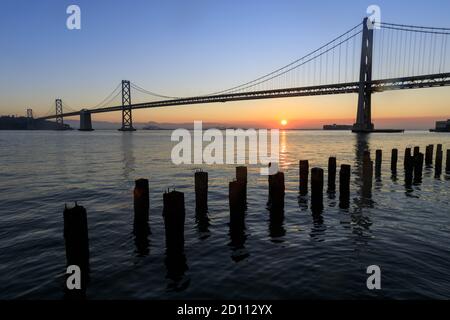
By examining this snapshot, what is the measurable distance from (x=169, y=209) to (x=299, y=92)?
79372 millimetres

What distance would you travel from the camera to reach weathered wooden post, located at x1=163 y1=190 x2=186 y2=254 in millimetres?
6794

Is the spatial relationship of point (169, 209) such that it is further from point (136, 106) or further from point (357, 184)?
point (136, 106)

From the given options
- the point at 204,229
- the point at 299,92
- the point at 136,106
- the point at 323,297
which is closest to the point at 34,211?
the point at 204,229

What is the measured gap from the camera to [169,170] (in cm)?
2284

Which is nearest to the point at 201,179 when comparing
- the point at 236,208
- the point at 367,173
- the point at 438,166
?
the point at 236,208

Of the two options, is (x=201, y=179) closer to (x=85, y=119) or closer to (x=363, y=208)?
(x=363, y=208)

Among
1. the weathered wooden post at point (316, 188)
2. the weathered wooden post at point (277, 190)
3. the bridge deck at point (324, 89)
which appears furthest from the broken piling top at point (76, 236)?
the bridge deck at point (324, 89)

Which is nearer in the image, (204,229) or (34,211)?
(204,229)

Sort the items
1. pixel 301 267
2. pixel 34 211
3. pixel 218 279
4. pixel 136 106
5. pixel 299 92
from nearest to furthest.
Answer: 1. pixel 218 279
2. pixel 301 267
3. pixel 34 211
4. pixel 299 92
5. pixel 136 106

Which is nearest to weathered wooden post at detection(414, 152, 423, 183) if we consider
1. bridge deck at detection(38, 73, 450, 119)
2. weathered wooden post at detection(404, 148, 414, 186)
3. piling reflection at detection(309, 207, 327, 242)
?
weathered wooden post at detection(404, 148, 414, 186)

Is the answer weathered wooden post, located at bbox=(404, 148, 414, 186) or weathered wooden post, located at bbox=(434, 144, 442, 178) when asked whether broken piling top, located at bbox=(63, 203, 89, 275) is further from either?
weathered wooden post, located at bbox=(434, 144, 442, 178)

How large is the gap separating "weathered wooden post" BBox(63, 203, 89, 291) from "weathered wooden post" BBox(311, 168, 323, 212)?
6.96 m

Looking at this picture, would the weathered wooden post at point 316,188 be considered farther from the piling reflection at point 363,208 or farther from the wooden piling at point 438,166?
the wooden piling at point 438,166

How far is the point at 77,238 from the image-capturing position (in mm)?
5988
